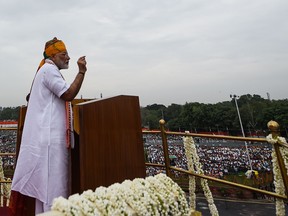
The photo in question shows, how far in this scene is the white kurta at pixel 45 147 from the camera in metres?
1.53

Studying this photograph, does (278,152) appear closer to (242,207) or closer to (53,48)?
(53,48)

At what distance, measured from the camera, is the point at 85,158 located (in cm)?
147

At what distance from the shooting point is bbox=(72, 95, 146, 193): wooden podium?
4.88ft

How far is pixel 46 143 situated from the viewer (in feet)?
5.11

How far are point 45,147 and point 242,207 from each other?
1545cm

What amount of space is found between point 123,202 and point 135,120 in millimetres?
782

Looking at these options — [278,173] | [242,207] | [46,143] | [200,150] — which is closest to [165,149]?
[278,173]

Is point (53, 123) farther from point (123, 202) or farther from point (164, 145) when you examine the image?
point (164, 145)

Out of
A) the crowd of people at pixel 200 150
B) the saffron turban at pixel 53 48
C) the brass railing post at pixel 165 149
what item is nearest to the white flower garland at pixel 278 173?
the crowd of people at pixel 200 150

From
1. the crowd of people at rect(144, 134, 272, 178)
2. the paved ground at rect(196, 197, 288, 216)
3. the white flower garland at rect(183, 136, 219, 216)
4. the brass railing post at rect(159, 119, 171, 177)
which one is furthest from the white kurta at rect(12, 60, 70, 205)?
the paved ground at rect(196, 197, 288, 216)

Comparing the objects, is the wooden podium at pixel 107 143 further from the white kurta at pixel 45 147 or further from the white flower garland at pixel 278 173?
the white flower garland at pixel 278 173

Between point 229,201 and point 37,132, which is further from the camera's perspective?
point 229,201

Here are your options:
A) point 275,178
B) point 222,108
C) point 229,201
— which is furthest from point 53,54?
point 222,108

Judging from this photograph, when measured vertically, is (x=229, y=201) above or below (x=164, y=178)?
below
